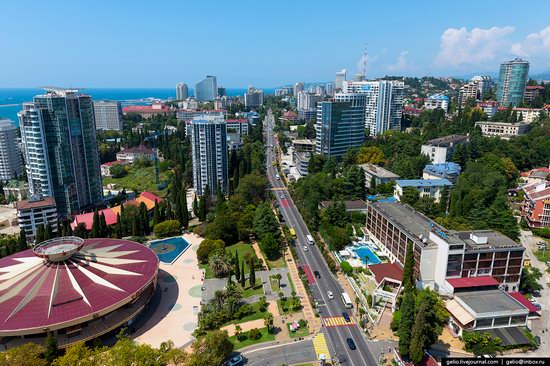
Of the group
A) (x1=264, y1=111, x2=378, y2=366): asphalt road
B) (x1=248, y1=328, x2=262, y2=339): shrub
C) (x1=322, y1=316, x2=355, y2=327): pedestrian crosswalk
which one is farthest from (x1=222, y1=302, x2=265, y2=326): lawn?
(x1=322, y1=316, x2=355, y2=327): pedestrian crosswalk

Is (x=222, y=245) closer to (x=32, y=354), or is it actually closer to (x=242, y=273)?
(x=242, y=273)

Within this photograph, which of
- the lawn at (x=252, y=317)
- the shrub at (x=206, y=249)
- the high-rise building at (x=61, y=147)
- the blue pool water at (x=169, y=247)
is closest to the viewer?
the lawn at (x=252, y=317)

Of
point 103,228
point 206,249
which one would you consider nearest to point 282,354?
point 206,249

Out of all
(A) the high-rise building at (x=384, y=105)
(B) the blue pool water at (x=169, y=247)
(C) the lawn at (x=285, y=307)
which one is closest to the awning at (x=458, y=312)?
→ (C) the lawn at (x=285, y=307)

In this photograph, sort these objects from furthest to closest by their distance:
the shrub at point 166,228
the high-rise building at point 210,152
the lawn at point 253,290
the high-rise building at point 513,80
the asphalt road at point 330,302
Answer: the high-rise building at point 513,80 < the high-rise building at point 210,152 < the shrub at point 166,228 < the lawn at point 253,290 < the asphalt road at point 330,302

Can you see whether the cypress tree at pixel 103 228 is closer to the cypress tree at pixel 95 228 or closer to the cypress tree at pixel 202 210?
the cypress tree at pixel 95 228

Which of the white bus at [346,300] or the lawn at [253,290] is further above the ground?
the white bus at [346,300]

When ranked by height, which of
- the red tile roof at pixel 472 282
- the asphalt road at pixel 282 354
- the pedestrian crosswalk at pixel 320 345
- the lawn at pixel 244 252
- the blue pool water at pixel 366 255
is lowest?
the asphalt road at pixel 282 354
